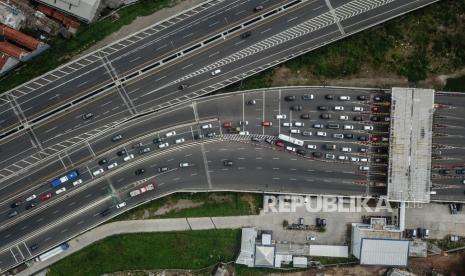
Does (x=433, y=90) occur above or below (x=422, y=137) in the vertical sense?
above

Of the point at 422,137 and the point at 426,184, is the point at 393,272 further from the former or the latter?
the point at 422,137

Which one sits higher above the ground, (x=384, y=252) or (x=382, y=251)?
(x=382, y=251)

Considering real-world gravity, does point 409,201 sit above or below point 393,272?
above

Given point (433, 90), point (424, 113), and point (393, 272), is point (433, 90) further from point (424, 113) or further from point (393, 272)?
point (393, 272)

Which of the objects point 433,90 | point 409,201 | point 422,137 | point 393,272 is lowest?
point 393,272

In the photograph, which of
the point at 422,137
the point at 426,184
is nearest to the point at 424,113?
the point at 422,137

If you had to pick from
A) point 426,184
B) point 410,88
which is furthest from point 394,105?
point 426,184
